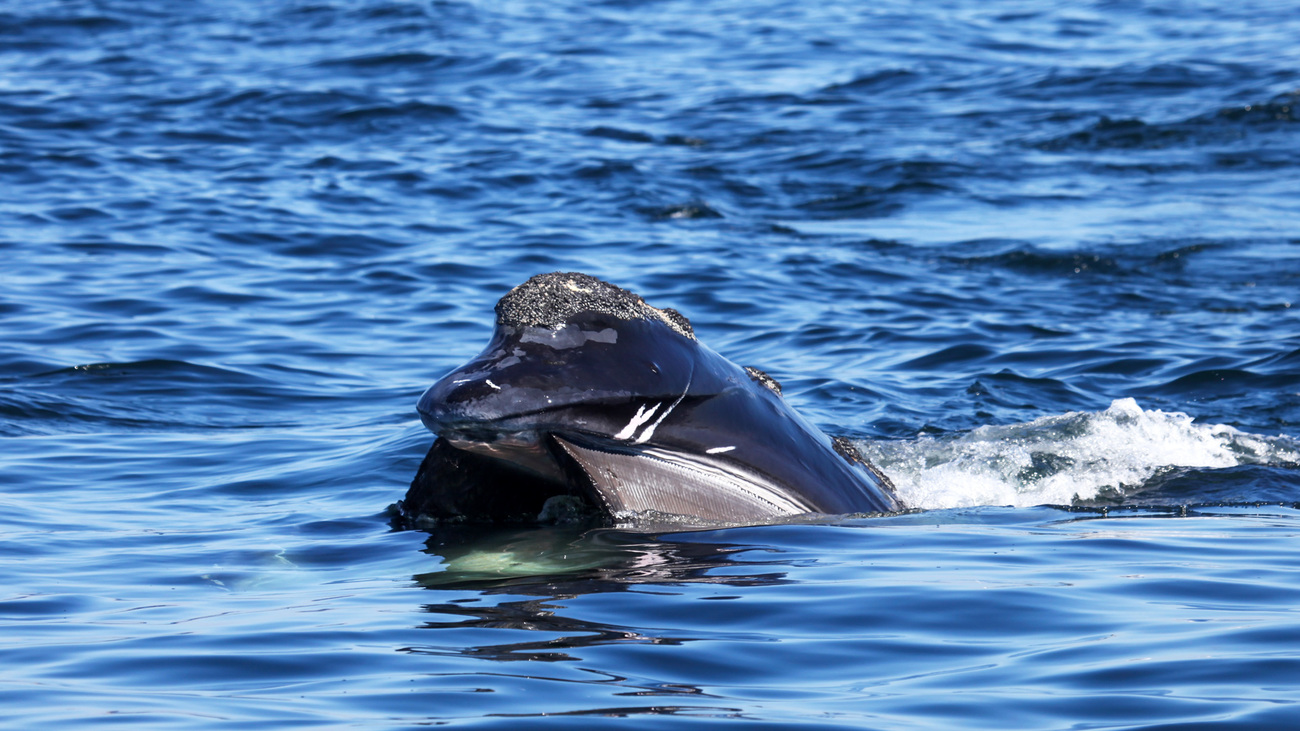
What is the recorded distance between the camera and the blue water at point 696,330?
430 cm

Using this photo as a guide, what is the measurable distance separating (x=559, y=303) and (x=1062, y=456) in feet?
13.5

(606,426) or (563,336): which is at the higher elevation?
(563,336)

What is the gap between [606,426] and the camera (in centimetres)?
504

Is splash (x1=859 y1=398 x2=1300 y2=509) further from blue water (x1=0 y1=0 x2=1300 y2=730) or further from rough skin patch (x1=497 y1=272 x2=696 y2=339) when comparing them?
rough skin patch (x1=497 y1=272 x2=696 y2=339)

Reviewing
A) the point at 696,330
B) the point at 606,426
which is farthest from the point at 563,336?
the point at 696,330

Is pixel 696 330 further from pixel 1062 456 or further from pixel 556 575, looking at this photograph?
pixel 556 575

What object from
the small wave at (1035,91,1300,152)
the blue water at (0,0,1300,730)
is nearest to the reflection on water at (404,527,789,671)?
the blue water at (0,0,1300,730)

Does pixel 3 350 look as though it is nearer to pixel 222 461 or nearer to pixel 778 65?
pixel 222 461

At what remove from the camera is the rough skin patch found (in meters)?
5.12

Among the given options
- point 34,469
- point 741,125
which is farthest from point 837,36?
point 34,469

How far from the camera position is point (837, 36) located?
92.5 ft

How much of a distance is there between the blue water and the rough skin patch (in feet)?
2.78

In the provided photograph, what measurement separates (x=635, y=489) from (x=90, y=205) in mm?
12258

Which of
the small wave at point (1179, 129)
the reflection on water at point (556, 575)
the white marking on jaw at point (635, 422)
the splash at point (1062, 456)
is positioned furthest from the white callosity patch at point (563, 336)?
the small wave at point (1179, 129)
